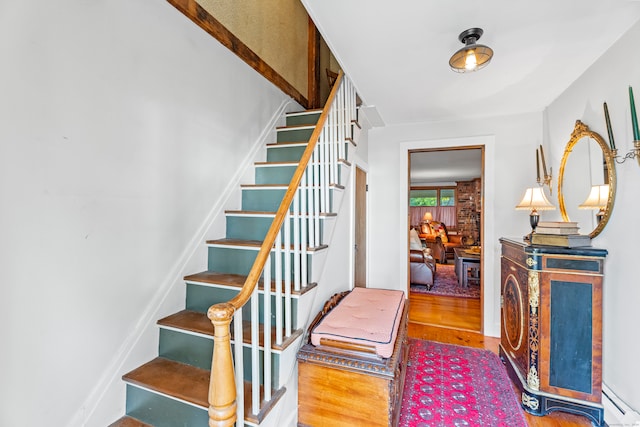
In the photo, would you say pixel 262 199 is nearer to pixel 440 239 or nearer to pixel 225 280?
pixel 225 280

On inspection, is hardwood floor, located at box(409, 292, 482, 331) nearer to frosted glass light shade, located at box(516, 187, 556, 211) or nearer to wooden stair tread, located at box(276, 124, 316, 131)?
frosted glass light shade, located at box(516, 187, 556, 211)

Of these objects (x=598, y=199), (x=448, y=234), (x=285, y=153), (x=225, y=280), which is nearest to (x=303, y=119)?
(x=285, y=153)

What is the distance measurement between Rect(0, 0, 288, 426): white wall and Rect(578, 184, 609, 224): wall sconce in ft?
9.23

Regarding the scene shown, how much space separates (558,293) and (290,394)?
6.06 feet

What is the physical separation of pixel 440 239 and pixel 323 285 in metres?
6.46

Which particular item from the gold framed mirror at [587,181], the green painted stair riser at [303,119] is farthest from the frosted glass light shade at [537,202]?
the green painted stair riser at [303,119]

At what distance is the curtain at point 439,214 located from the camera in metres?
10.3

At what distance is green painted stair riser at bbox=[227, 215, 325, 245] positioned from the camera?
2.20 m

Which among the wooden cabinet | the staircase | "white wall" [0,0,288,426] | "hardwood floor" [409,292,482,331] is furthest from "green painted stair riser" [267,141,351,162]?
"hardwood floor" [409,292,482,331]

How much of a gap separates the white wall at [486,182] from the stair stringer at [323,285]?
97 centimetres

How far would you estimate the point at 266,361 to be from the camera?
139 centimetres

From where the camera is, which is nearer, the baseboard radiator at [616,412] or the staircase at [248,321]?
the staircase at [248,321]

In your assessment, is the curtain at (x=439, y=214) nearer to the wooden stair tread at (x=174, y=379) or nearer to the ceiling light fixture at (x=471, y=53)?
the ceiling light fixture at (x=471, y=53)

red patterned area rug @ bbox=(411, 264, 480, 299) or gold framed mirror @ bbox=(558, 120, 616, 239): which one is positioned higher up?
gold framed mirror @ bbox=(558, 120, 616, 239)
